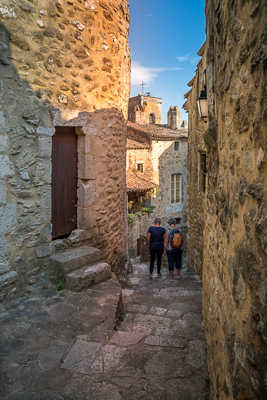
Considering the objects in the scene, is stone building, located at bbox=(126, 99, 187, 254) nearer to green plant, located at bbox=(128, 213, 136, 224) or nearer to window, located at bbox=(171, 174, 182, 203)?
window, located at bbox=(171, 174, 182, 203)

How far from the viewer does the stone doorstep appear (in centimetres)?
439

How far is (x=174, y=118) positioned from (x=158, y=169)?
576 cm

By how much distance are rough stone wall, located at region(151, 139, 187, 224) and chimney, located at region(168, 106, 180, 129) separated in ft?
8.91

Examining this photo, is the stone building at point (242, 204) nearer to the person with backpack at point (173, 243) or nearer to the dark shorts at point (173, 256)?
the person with backpack at point (173, 243)

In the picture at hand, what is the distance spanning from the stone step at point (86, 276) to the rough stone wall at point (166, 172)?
15452mm

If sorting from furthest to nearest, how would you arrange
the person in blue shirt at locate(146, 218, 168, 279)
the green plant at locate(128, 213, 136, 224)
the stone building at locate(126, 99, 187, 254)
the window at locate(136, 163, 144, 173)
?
1. the window at locate(136, 163, 144, 173)
2. the stone building at locate(126, 99, 187, 254)
3. the green plant at locate(128, 213, 136, 224)
4. the person in blue shirt at locate(146, 218, 168, 279)

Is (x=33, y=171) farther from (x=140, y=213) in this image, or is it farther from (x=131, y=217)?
(x=140, y=213)

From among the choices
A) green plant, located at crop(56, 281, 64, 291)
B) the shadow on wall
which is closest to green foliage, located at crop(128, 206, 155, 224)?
the shadow on wall

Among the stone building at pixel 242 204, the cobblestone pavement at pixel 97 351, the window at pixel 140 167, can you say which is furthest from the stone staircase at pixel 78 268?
the window at pixel 140 167

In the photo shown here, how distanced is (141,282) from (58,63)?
443 cm

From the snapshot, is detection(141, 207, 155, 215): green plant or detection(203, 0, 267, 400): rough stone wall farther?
detection(141, 207, 155, 215): green plant

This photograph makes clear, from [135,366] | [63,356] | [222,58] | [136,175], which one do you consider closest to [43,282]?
[63,356]

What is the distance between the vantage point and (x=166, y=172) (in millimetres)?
21250

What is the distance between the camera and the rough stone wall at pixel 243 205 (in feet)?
3.88
